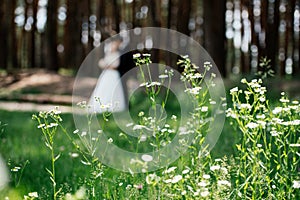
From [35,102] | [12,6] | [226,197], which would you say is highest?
[12,6]

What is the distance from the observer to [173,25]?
727 inches

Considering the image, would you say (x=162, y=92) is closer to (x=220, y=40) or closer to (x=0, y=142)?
(x=220, y=40)

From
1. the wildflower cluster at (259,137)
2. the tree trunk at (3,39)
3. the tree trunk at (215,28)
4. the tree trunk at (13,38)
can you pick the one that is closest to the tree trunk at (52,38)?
the tree trunk at (3,39)

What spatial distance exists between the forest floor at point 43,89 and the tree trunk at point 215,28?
2.10 ft

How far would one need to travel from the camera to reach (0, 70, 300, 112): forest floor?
33.4 ft

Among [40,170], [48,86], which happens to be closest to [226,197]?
[40,170]

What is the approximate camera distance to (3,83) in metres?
14.3

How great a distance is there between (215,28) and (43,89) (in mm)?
4638

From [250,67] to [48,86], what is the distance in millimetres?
6965

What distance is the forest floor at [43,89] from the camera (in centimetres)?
1018

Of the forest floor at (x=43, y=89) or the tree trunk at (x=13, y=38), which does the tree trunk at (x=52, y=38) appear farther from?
the tree trunk at (x=13, y=38)

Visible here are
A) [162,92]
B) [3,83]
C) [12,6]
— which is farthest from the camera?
[12,6]

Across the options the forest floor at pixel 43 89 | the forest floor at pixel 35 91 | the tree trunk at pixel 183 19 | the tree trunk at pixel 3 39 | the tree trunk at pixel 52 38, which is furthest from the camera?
the tree trunk at pixel 3 39

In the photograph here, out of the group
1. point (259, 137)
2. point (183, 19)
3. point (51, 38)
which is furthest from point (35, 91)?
point (259, 137)
